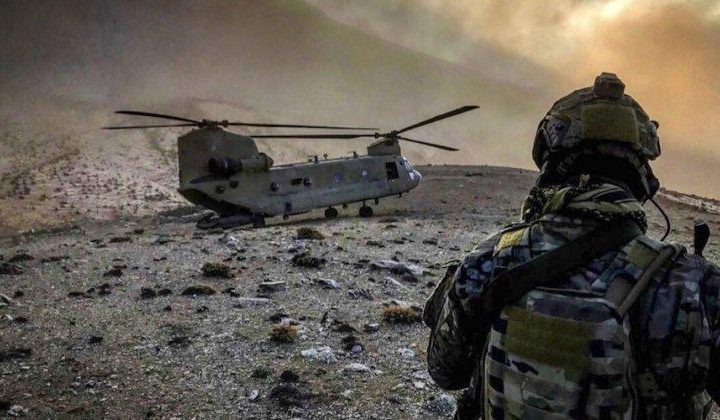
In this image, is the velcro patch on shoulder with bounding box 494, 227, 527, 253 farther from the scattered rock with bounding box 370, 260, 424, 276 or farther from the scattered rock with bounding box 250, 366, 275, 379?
the scattered rock with bounding box 370, 260, 424, 276

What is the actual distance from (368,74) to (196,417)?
187 m

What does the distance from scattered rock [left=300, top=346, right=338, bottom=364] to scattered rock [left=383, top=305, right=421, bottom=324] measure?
1.69 m

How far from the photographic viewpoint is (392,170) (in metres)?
27.5

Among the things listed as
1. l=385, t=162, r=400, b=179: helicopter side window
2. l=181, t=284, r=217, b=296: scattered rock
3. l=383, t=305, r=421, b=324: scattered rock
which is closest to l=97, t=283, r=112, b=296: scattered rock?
l=181, t=284, r=217, b=296: scattered rock

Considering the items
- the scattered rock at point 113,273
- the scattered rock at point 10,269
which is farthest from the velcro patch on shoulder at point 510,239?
the scattered rock at point 10,269

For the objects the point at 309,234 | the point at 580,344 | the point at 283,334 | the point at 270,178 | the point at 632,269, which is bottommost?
the point at 283,334

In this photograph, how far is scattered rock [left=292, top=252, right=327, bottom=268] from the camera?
14258mm

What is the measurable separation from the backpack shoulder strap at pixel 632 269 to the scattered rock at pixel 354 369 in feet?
21.5

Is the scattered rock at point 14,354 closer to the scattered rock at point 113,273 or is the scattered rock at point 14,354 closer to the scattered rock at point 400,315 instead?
the scattered rock at point 113,273

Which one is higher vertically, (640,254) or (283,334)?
(640,254)

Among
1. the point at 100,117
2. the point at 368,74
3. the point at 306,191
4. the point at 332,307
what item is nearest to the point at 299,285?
the point at 332,307

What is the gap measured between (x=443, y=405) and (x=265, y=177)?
56.5ft

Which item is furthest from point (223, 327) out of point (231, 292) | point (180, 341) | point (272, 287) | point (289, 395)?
point (289, 395)

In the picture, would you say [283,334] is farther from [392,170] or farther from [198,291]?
[392,170]
